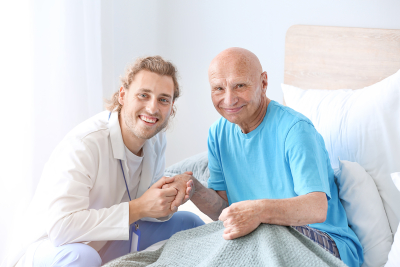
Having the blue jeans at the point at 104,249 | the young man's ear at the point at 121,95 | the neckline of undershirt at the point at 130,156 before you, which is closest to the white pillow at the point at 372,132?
the blue jeans at the point at 104,249

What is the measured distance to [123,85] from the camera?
1.55m

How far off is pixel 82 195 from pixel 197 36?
1.86 metres

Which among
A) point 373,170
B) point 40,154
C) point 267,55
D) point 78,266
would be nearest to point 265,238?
point 78,266

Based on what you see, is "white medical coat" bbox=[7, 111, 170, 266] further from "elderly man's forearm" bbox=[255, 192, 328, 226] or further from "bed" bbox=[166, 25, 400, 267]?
"bed" bbox=[166, 25, 400, 267]

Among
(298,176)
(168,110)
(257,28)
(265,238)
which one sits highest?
(257,28)

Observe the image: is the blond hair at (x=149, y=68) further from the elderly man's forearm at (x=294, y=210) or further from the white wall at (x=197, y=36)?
the white wall at (x=197, y=36)

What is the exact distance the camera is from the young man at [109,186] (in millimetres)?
1257

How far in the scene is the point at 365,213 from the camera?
55.8 inches

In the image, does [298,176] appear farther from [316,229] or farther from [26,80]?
[26,80]

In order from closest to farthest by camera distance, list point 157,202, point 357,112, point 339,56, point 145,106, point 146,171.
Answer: point 157,202
point 145,106
point 146,171
point 357,112
point 339,56

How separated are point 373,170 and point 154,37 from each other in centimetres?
196

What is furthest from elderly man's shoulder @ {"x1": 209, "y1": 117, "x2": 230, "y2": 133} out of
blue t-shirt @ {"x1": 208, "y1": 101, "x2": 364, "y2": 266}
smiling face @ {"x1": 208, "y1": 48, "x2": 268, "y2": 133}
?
smiling face @ {"x1": 208, "y1": 48, "x2": 268, "y2": 133}

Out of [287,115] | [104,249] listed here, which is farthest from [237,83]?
[104,249]

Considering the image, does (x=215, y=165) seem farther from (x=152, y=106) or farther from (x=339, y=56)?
(x=339, y=56)
